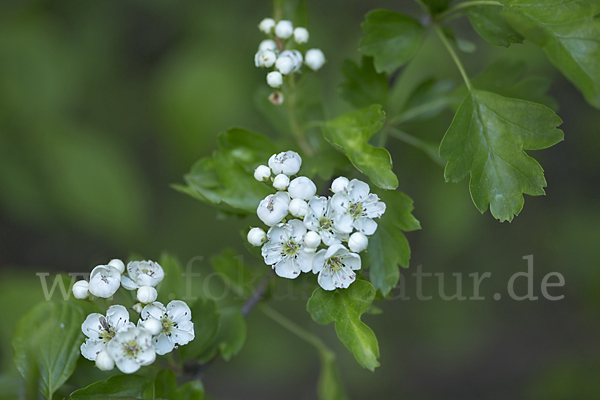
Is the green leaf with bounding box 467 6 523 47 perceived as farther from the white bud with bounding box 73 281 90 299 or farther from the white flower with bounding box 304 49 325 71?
the white bud with bounding box 73 281 90 299

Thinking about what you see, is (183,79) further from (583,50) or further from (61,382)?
(583,50)

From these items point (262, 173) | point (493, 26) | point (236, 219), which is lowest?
point (236, 219)

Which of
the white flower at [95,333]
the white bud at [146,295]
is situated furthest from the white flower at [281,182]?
the white flower at [95,333]

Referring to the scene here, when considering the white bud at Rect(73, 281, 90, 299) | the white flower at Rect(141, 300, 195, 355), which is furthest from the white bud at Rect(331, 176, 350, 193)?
the white bud at Rect(73, 281, 90, 299)

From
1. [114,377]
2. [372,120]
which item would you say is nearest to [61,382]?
[114,377]

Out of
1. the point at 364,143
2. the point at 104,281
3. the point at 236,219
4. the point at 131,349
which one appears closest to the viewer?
the point at 131,349

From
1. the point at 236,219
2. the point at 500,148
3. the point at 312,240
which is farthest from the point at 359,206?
the point at 236,219

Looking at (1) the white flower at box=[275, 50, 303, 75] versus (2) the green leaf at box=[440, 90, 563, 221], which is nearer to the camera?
(2) the green leaf at box=[440, 90, 563, 221]

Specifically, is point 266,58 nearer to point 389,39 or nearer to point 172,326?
point 389,39
